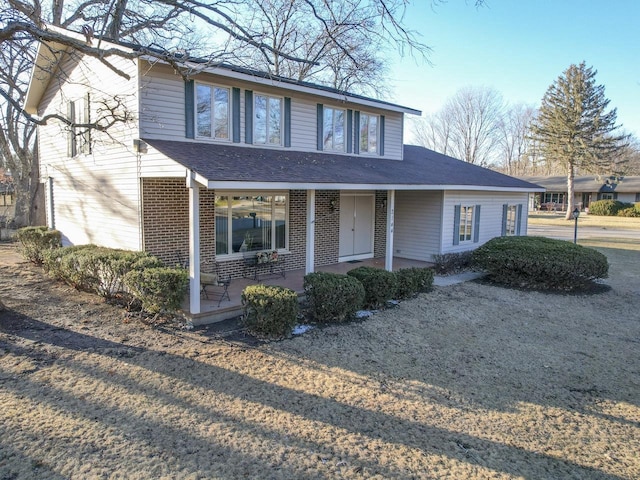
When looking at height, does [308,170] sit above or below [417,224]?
above

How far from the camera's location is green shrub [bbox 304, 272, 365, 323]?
8.40 meters

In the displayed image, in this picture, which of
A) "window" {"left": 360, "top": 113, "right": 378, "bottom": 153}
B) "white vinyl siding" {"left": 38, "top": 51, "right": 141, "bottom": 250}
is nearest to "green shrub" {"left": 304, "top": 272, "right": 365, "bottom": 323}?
"white vinyl siding" {"left": 38, "top": 51, "right": 141, "bottom": 250}

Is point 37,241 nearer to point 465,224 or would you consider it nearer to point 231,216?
point 231,216

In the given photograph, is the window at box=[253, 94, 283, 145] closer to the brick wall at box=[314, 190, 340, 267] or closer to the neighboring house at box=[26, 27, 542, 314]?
the neighboring house at box=[26, 27, 542, 314]

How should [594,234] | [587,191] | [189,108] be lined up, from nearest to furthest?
[189,108]
[594,234]
[587,191]

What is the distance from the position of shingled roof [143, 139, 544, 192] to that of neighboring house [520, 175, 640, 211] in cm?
3616

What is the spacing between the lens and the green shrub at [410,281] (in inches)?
412

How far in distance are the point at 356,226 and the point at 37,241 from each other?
9989 mm

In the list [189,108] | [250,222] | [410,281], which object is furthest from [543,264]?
[189,108]

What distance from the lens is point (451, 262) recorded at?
1447 centimetres

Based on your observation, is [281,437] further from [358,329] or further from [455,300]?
[455,300]

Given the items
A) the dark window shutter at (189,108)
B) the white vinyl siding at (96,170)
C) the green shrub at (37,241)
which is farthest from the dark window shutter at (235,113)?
the green shrub at (37,241)

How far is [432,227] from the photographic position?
48.4 feet

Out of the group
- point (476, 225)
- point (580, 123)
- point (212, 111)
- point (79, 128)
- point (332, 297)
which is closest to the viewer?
point (332, 297)
